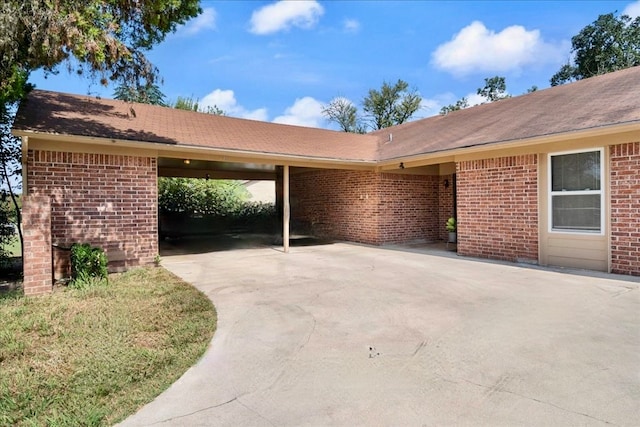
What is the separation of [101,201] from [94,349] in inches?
191

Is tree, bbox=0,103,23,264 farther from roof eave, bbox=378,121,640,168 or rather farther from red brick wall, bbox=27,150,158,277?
roof eave, bbox=378,121,640,168

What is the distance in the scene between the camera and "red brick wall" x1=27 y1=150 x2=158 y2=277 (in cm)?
753

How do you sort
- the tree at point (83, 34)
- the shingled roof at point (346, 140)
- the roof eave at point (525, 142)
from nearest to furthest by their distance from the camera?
the tree at point (83, 34) → the roof eave at point (525, 142) → the shingled roof at point (346, 140)

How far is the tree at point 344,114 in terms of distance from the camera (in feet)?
127

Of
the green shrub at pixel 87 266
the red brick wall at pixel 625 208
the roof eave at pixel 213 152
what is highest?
the roof eave at pixel 213 152

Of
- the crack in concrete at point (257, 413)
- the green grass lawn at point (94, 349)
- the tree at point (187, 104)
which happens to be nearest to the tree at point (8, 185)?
the green grass lawn at point (94, 349)

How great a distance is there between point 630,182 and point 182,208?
16.5m

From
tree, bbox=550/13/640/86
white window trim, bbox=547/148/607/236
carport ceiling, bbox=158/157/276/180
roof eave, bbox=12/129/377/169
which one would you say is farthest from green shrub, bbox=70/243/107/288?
tree, bbox=550/13/640/86

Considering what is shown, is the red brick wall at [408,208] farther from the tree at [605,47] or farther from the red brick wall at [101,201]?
the tree at [605,47]

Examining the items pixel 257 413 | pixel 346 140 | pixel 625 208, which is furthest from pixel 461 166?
pixel 257 413

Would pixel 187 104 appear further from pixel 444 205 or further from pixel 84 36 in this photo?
pixel 84 36

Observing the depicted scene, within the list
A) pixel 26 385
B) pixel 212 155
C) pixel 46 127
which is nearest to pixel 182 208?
pixel 212 155

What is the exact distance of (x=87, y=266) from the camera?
6.93m

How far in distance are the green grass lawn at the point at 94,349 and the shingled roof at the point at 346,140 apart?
3504 millimetres
